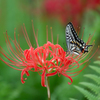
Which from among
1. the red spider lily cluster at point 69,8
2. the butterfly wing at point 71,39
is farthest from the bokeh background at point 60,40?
the butterfly wing at point 71,39

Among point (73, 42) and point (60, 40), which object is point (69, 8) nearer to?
point (60, 40)

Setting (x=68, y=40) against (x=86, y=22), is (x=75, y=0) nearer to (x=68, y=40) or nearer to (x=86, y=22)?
(x=86, y=22)

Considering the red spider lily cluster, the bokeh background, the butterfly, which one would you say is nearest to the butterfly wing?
the butterfly

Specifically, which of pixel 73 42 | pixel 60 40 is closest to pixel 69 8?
pixel 60 40

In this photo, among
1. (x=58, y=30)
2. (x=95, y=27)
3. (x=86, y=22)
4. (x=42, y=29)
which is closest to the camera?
(x=95, y=27)

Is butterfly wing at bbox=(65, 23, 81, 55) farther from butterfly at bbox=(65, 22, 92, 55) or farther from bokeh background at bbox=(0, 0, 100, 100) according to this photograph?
bokeh background at bbox=(0, 0, 100, 100)

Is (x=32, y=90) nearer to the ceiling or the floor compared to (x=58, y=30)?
nearer to the floor

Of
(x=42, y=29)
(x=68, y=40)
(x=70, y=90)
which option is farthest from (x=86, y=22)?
(x=68, y=40)
